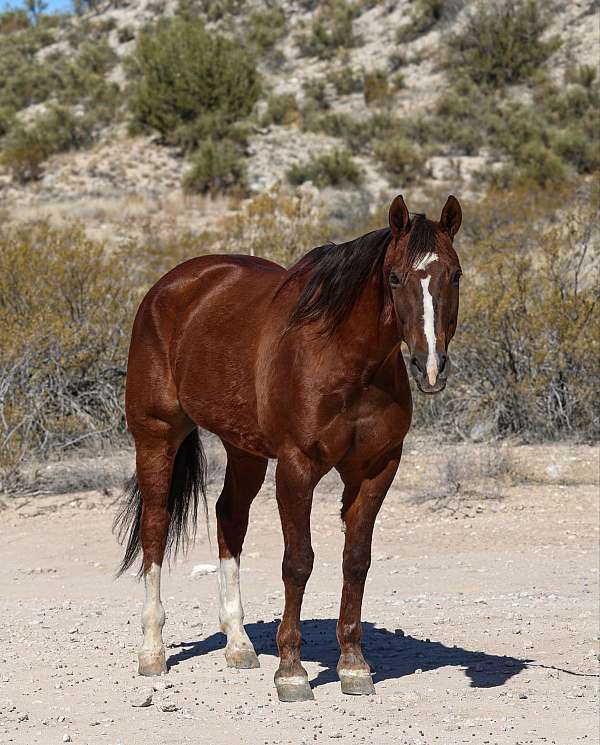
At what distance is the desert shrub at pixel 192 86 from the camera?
35.6 m

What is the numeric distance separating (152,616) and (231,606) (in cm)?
40

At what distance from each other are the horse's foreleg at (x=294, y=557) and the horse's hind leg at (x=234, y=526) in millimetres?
747

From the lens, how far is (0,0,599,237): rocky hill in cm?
3000

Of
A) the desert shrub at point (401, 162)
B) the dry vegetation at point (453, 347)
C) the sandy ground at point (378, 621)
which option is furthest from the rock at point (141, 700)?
the desert shrub at point (401, 162)

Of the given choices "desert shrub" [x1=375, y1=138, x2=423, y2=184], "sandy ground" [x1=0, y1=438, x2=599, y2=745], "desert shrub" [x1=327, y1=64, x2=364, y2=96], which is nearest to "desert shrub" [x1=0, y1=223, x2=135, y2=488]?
"sandy ground" [x1=0, y1=438, x2=599, y2=745]

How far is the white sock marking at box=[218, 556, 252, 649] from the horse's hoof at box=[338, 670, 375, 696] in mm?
765

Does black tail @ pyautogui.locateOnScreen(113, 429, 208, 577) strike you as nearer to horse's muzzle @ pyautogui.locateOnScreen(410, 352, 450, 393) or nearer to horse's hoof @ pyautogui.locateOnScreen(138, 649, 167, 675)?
horse's hoof @ pyautogui.locateOnScreen(138, 649, 167, 675)

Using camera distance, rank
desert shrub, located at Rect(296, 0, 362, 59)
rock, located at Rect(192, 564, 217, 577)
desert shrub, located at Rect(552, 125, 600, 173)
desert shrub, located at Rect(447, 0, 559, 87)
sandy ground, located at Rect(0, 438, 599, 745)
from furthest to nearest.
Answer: desert shrub, located at Rect(296, 0, 362, 59), desert shrub, located at Rect(447, 0, 559, 87), desert shrub, located at Rect(552, 125, 600, 173), rock, located at Rect(192, 564, 217, 577), sandy ground, located at Rect(0, 438, 599, 745)

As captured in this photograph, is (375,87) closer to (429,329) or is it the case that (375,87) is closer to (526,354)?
(526,354)

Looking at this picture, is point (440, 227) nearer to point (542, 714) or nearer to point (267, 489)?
point (542, 714)

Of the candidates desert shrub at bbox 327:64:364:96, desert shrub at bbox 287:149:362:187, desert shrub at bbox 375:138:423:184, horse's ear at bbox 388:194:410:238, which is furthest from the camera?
desert shrub at bbox 327:64:364:96

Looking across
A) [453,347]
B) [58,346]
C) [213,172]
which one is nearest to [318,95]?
[213,172]

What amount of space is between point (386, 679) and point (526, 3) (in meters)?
39.0

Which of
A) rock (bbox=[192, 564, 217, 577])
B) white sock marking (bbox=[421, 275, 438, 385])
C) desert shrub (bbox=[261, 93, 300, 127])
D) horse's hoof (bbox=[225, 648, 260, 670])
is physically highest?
white sock marking (bbox=[421, 275, 438, 385])
